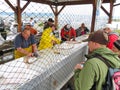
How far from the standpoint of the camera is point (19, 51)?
2.61m

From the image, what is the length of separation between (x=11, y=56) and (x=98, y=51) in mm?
3904

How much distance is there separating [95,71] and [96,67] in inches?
1.1

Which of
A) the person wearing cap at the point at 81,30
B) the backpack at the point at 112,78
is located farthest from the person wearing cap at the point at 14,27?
the backpack at the point at 112,78

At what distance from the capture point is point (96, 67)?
1.09m

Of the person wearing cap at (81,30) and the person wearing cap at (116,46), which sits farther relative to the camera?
the person wearing cap at (81,30)

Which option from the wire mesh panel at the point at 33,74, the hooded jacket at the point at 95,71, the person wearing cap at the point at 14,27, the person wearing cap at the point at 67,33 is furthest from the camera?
the person wearing cap at the point at 14,27

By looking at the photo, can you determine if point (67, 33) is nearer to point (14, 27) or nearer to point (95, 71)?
point (14, 27)

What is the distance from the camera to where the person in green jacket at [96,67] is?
1.10m

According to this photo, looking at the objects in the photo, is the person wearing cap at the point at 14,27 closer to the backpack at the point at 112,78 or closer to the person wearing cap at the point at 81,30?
the person wearing cap at the point at 81,30

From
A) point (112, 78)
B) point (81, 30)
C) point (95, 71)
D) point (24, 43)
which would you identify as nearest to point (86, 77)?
point (95, 71)

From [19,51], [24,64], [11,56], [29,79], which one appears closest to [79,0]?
[11,56]

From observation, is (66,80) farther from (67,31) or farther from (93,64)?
(67,31)

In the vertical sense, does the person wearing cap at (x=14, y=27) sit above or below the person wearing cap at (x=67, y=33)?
above

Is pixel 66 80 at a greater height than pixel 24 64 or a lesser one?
lesser
